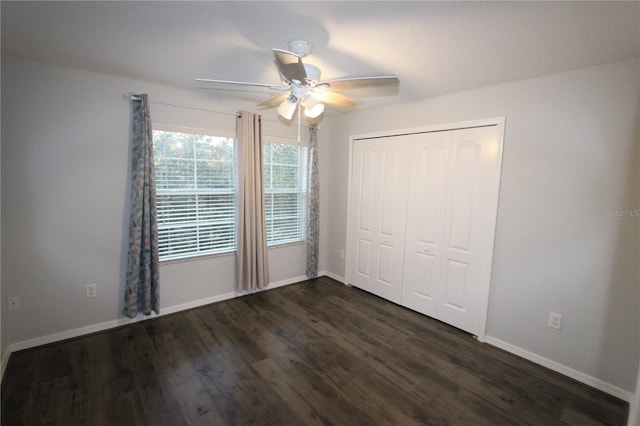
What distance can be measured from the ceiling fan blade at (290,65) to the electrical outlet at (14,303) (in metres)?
2.88

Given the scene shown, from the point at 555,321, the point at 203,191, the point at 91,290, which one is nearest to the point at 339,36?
the point at 203,191

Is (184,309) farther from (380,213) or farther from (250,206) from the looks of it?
(380,213)

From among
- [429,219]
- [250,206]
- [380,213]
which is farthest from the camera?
[380,213]

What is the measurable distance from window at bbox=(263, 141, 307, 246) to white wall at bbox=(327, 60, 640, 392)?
7.05 feet

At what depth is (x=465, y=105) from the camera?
2.78m

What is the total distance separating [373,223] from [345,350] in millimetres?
1673

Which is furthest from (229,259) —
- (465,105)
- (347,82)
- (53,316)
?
(465,105)

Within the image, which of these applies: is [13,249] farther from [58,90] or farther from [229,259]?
[229,259]

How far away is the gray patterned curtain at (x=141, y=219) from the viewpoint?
106 inches

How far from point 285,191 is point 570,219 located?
3011 mm

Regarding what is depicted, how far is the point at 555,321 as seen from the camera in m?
2.35

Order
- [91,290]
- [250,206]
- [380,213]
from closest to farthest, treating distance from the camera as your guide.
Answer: [91,290] < [250,206] < [380,213]

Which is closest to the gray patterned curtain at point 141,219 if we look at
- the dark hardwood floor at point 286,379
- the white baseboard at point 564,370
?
the dark hardwood floor at point 286,379

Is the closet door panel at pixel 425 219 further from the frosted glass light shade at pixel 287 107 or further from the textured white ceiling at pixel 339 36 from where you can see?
the frosted glass light shade at pixel 287 107
